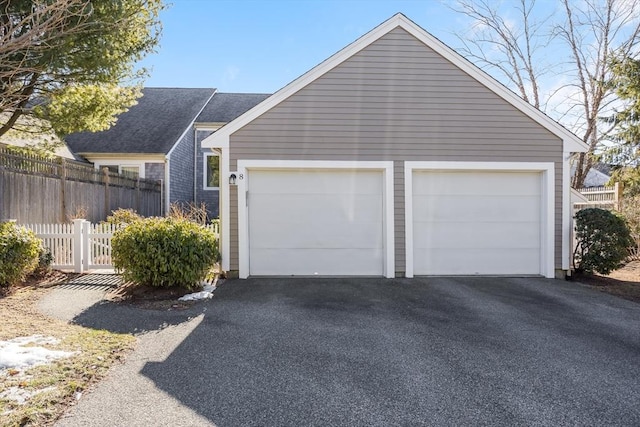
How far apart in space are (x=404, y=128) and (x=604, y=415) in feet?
20.1

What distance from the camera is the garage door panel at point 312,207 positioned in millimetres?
8188

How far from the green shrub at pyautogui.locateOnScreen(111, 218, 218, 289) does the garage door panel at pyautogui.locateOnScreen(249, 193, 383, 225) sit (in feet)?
5.83

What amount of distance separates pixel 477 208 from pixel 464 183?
58cm

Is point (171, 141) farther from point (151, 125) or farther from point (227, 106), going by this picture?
point (227, 106)

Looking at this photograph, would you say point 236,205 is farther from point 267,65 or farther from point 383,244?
point 267,65

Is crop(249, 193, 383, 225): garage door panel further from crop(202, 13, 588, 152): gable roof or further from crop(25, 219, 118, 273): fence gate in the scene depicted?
crop(25, 219, 118, 273): fence gate

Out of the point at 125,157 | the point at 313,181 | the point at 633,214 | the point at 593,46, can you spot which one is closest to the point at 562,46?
the point at 593,46

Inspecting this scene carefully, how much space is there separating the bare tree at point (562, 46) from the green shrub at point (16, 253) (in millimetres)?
15938

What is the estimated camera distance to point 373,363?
387cm

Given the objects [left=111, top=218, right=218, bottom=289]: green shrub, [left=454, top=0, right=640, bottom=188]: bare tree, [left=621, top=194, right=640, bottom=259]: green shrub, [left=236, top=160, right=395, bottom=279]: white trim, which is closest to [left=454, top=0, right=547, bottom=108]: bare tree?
[left=454, top=0, right=640, bottom=188]: bare tree

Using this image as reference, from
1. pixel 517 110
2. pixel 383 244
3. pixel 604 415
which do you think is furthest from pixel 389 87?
pixel 604 415

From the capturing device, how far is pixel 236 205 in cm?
803

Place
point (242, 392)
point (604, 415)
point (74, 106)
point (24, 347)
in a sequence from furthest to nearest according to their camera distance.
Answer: point (74, 106) < point (24, 347) < point (242, 392) < point (604, 415)

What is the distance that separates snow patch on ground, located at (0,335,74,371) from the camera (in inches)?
145
